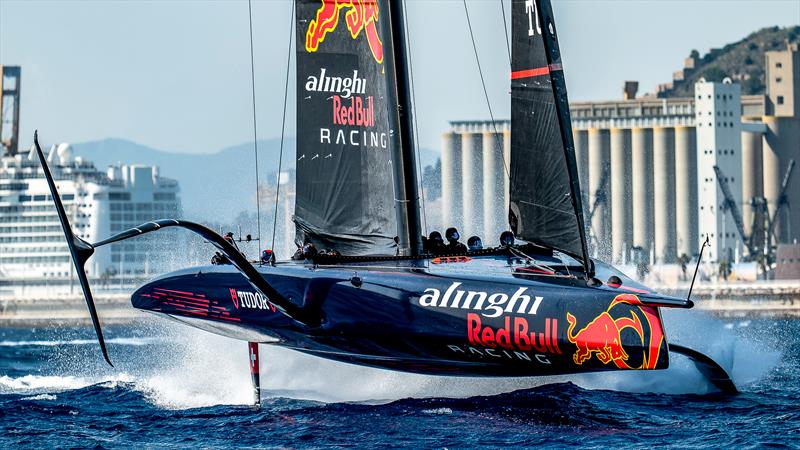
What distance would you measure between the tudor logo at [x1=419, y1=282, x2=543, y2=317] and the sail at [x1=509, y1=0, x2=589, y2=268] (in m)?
0.80

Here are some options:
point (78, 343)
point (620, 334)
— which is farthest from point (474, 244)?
point (78, 343)

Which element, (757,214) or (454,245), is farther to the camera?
(757,214)

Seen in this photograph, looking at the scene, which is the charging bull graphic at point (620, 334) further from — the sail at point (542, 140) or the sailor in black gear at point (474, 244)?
the sailor in black gear at point (474, 244)

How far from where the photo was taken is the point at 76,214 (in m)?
87.4

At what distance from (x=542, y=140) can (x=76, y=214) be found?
75249 millimetres

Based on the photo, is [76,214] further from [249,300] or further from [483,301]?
[483,301]

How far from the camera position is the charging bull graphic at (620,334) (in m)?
13.1

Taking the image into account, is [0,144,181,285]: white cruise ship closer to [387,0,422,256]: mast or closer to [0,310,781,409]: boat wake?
[0,310,781,409]: boat wake

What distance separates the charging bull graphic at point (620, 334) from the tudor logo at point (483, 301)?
0.53 meters

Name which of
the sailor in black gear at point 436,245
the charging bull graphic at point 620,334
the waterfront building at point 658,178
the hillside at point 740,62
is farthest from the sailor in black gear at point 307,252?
the hillside at point 740,62

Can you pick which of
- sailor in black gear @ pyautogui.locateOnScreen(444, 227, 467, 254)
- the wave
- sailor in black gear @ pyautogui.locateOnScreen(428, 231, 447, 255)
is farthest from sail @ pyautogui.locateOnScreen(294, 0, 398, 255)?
the wave

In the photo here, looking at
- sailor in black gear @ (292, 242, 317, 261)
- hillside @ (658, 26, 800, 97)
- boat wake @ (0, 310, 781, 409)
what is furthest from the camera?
hillside @ (658, 26, 800, 97)

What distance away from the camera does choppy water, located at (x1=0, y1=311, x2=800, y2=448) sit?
1351 centimetres

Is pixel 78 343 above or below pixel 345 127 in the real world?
below
